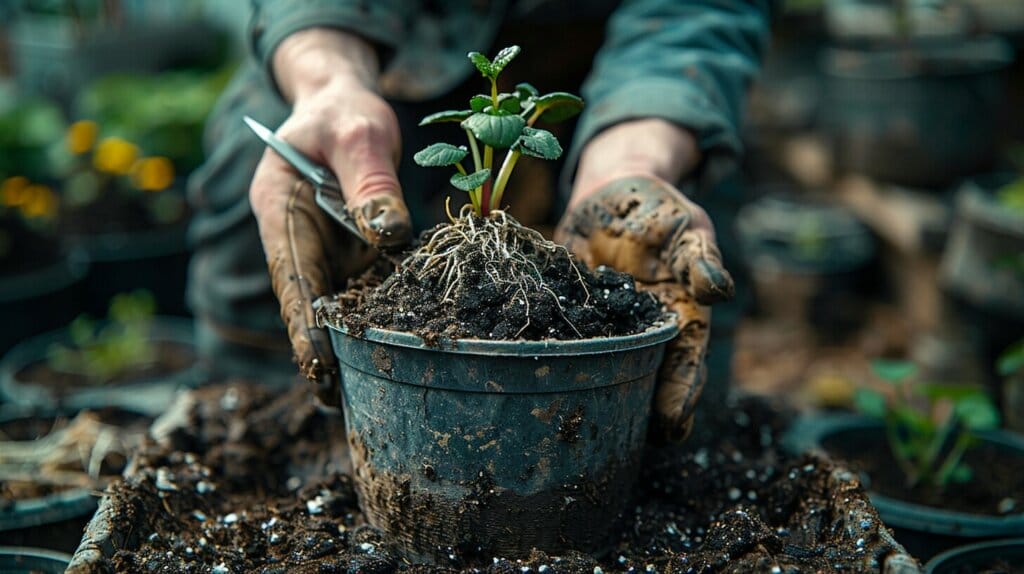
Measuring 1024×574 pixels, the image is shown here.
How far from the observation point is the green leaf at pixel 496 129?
1.34 metres

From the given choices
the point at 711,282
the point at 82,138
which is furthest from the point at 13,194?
the point at 711,282

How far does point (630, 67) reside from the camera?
209 cm

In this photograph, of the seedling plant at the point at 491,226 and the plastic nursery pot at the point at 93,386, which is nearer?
the seedling plant at the point at 491,226

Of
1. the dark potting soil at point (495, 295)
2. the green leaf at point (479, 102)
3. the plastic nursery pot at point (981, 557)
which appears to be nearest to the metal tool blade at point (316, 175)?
the dark potting soil at point (495, 295)

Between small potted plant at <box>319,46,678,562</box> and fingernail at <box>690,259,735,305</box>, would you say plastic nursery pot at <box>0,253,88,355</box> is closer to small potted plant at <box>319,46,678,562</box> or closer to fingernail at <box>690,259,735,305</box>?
small potted plant at <box>319,46,678,562</box>

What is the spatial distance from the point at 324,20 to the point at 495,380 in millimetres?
1011

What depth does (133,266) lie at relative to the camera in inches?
157

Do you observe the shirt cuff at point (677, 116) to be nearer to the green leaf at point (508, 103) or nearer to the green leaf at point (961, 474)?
the green leaf at point (508, 103)

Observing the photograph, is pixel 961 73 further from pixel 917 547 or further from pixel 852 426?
pixel 917 547

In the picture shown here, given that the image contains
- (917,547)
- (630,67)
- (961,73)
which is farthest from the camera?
(961,73)

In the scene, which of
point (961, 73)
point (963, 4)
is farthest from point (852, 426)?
point (963, 4)

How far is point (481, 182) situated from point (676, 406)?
494 millimetres

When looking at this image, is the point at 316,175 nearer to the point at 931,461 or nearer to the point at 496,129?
the point at 496,129

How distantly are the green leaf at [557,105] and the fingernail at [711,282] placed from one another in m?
0.32
